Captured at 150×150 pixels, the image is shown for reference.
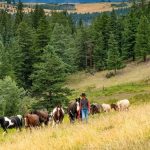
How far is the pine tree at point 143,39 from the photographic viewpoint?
9116cm

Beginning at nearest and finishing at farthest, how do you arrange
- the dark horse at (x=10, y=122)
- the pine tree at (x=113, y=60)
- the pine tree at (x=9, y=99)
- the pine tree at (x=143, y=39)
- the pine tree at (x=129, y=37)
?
the dark horse at (x=10, y=122) → the pine tree at (x=9, y=99) → the pine tree at (x=113, y=60) → the pine tree at (x=143, y=39) → the pine tree at (x=129, y=37)

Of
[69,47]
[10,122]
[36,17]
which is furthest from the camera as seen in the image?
[36,17]

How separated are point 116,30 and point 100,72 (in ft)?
50.0

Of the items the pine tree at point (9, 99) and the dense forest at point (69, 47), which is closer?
the pine tree at point (9, 99)

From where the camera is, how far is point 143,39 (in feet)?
300

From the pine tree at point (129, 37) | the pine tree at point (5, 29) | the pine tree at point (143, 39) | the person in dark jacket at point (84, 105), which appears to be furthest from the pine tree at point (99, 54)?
the person in dark jacket at point (84, 105)

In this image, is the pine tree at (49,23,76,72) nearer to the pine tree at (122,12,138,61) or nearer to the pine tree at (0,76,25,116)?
the pine tree at (122,12,138,61)

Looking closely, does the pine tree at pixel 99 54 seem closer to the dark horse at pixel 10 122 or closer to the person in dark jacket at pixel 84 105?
the dark horse at pixel 10 122

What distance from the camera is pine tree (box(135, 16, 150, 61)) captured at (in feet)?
299

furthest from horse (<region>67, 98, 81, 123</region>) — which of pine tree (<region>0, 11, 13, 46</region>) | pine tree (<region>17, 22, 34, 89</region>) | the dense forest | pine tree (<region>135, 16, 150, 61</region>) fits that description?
pine tree (<region>0, 11, 13, 46</region>)

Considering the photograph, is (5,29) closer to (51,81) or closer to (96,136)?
(51,81)

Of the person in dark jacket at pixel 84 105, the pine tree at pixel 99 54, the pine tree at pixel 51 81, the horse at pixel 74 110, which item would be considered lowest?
the pine tree at pixel 99 54

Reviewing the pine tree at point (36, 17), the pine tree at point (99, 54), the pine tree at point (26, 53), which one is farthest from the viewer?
the pine tree at point (36, 17)

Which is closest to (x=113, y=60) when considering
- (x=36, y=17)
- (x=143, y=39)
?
(x=143, y=39)
